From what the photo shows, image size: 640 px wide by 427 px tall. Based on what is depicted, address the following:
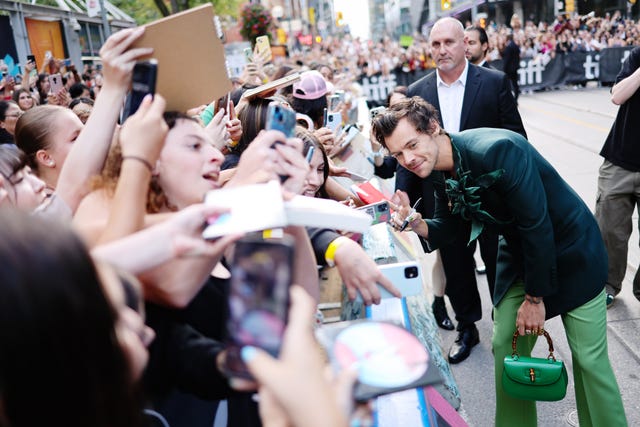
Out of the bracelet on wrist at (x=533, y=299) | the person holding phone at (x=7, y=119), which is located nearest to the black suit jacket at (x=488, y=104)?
the bracelet on wrist at (x=533, y=299)

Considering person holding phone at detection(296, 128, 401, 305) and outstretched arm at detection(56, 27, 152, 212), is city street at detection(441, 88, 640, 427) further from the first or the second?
outstretched arm at detection(56, 27, 152, 212)

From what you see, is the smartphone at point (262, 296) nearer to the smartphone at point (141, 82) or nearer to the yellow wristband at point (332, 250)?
the smartphone at point (141, 82)

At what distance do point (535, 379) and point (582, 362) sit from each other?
0.73ft

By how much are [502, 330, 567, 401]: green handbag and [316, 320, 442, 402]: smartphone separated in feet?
5.57

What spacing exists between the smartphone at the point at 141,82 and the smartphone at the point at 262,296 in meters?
0.66

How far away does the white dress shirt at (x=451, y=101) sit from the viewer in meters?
4.24

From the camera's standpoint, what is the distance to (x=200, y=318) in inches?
58.3

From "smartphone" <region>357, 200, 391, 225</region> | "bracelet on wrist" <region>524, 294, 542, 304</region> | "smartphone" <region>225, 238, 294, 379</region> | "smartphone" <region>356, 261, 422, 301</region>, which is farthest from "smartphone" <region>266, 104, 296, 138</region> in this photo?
"bracelet on wrist" <region>524, 294, 542, 304</region>

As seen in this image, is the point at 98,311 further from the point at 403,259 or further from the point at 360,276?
Result: the point at 403,259

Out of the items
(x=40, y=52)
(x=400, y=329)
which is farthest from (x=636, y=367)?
(x=40, y=52)

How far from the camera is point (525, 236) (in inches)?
97.0

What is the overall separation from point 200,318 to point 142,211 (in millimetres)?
351

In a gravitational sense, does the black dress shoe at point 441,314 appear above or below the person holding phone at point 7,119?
below

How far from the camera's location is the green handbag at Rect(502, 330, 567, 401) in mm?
2609
